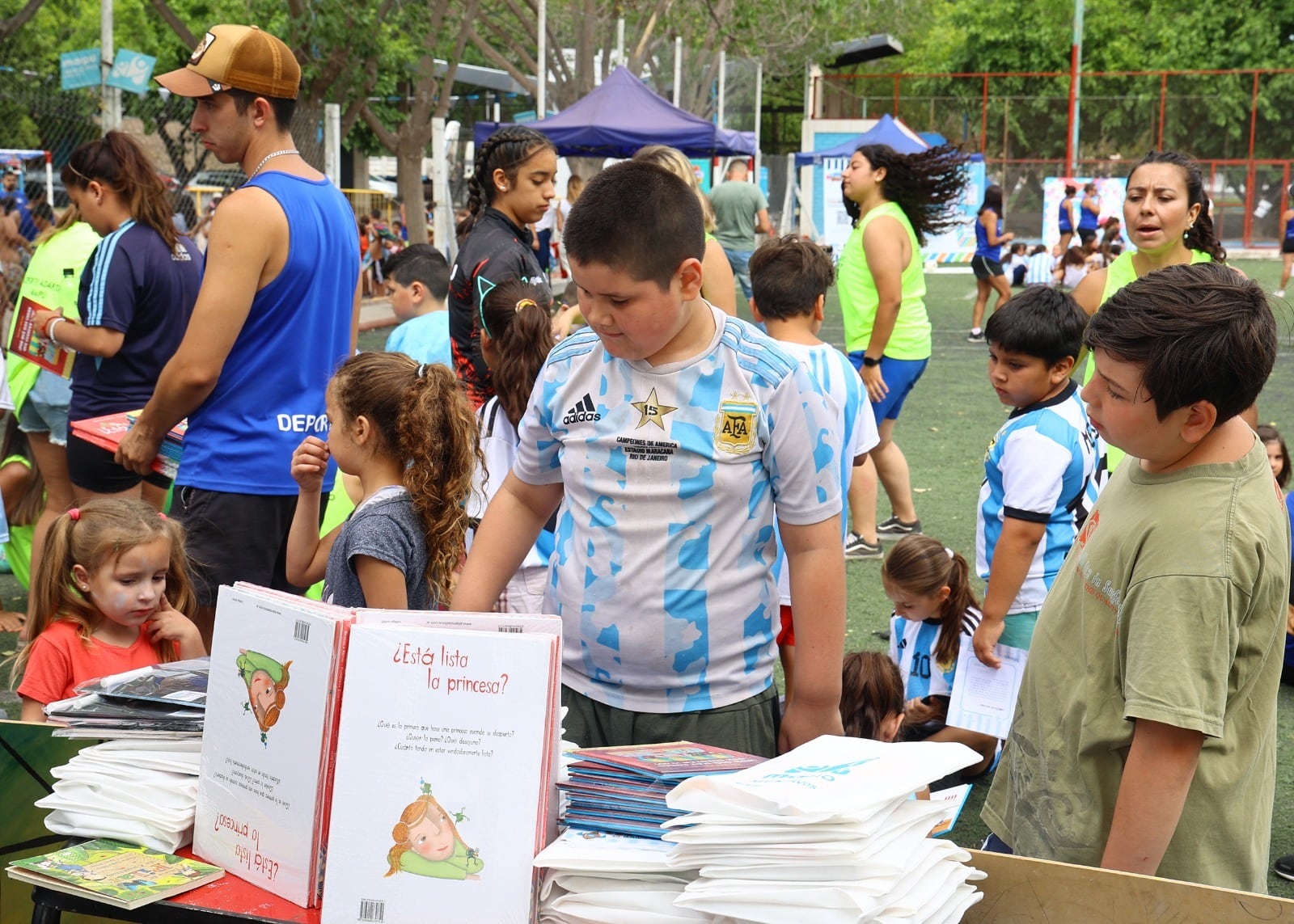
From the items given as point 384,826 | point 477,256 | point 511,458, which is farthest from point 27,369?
point 384,826

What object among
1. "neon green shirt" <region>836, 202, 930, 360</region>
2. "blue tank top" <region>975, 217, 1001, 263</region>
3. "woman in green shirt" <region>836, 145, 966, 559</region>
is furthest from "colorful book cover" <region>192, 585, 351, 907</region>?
"blue tank top" <region>975, 217, 1001, 263</region>

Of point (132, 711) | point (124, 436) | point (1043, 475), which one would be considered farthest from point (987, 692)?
point (124, 436)

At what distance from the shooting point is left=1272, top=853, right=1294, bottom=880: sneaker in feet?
12.2

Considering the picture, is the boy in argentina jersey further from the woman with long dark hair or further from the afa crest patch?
the woman with long dark hair

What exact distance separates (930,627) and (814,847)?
2.91m

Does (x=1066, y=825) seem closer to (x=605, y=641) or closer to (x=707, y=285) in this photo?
(x=605, y=641)

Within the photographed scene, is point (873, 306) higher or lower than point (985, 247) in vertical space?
lower

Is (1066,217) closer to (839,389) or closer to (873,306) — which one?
(873,306)

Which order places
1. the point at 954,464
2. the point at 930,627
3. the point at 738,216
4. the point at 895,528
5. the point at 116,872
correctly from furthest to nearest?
the point at 738,216 < the point at 954,464 < the point at 895,528 < the point at 930,627 < the point at 116,872

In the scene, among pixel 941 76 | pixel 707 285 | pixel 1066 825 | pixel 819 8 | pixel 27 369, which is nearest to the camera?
pixel 1066 825

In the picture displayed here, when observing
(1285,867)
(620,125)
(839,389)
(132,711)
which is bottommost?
(1285,867)

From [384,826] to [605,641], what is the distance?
2.35ft

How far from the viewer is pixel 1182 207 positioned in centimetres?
439

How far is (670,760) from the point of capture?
204 centimetres
